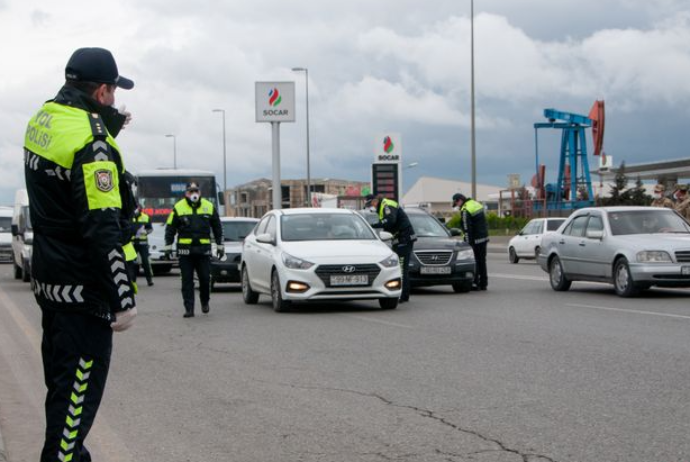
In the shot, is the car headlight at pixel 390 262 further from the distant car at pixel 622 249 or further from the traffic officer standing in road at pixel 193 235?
the distant car at pixel 622 249

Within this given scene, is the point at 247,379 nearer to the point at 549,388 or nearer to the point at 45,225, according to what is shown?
the point at 549,388

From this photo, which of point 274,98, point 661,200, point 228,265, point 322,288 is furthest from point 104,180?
point 274,98

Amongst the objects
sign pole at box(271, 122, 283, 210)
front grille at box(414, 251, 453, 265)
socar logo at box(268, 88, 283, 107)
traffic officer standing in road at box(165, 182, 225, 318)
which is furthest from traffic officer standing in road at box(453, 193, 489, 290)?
socar logo at box(268, 88, 283, 107)

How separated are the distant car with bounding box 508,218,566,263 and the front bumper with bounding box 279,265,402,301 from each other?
66.9ft

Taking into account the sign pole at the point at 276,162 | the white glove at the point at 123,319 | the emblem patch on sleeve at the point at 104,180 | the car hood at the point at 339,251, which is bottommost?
the car hood at the point at 339,251

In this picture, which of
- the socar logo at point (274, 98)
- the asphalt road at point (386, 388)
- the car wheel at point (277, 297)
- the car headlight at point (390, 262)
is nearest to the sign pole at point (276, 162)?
the socar logo at point (274, 98)

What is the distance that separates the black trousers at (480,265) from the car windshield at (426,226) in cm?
92

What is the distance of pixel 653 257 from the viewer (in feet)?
56.3

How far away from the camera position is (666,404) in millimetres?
7391

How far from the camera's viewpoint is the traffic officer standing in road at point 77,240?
4.12 m

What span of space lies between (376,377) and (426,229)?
40.9 ft

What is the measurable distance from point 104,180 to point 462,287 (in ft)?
53.9

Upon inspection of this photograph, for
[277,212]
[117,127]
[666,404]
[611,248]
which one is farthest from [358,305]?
[117,127]

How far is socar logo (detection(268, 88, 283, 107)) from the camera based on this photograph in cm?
5700
